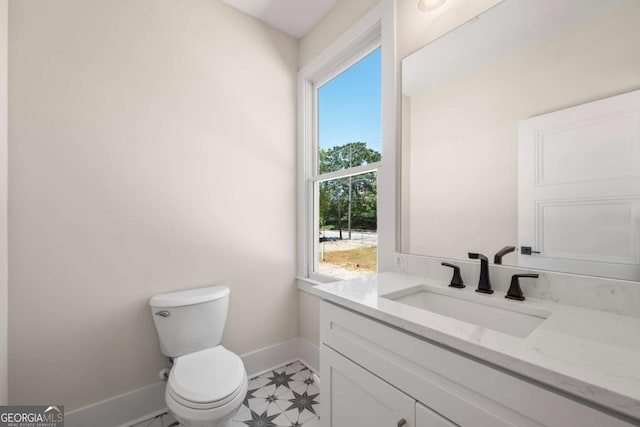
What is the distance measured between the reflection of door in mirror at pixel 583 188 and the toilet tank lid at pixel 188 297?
154cm

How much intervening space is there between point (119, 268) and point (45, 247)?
322 millimetres

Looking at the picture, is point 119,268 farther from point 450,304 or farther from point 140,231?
point 450,304

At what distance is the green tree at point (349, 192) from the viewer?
5.51ft

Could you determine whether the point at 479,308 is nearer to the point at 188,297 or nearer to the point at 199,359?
the point at 199,359

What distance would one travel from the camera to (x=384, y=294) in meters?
1.01

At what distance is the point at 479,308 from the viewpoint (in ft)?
3.21

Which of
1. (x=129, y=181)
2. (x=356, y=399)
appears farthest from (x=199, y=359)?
(x=129, y=181)

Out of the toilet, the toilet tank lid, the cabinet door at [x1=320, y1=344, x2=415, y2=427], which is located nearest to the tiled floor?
the toilet

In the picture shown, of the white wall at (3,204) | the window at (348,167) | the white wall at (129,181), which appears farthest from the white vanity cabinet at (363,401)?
the white wall at (3,204)

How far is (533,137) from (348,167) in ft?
3.46

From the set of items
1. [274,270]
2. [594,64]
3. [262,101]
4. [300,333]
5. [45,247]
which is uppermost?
[262,101]

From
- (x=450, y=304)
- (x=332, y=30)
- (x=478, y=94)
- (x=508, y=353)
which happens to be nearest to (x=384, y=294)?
(x=450, y=304)

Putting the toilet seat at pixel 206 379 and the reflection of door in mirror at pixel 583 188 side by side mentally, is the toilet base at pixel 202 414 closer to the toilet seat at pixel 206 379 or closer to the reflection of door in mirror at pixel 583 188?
the toilet seat at pixel 206 379

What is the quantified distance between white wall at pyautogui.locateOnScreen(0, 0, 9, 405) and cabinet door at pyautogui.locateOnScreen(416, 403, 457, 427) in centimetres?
167
